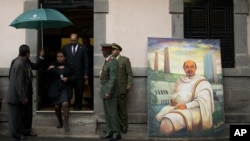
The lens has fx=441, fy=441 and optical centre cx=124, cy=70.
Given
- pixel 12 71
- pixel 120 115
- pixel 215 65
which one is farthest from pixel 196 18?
pixel 12 71

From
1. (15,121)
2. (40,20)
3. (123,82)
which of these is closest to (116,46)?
(123,82)

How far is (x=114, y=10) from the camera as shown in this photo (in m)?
10.6

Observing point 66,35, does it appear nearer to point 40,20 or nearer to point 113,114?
point 40,20

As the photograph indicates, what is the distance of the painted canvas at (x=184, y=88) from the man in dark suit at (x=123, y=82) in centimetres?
49

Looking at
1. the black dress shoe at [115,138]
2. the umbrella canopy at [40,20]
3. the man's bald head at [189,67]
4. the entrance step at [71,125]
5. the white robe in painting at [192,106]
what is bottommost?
the black dress shoe at [115,138]

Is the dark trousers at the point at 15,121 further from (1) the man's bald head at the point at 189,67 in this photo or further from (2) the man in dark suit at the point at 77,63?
(1) the man's bald head at the point at 189,67

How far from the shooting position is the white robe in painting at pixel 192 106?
9745mm

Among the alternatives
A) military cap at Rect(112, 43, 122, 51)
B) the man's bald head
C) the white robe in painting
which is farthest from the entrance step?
the man's bald head

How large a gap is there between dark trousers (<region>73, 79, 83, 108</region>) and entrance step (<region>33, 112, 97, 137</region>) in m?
0.34

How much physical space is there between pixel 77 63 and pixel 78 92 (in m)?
0.70

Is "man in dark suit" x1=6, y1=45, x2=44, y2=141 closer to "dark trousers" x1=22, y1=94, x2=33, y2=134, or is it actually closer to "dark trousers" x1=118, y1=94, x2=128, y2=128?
"dark trousers" x1=22, y1=94, x2=33, y2=134

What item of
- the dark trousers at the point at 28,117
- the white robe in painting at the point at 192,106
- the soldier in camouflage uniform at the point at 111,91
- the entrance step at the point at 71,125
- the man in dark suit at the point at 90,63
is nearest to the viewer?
the soldier in camouflage uniform at the point at 111,91

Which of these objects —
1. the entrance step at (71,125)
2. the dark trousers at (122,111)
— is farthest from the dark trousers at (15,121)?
the dark trousers at (122,111)

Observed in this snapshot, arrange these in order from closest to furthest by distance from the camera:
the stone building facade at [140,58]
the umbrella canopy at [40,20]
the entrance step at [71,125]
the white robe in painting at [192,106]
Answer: the umbrella canopy at [40,20] < the white robe in painting at [192,106] < the entrance step at [71,125] < the stone building facade at [140,58]
